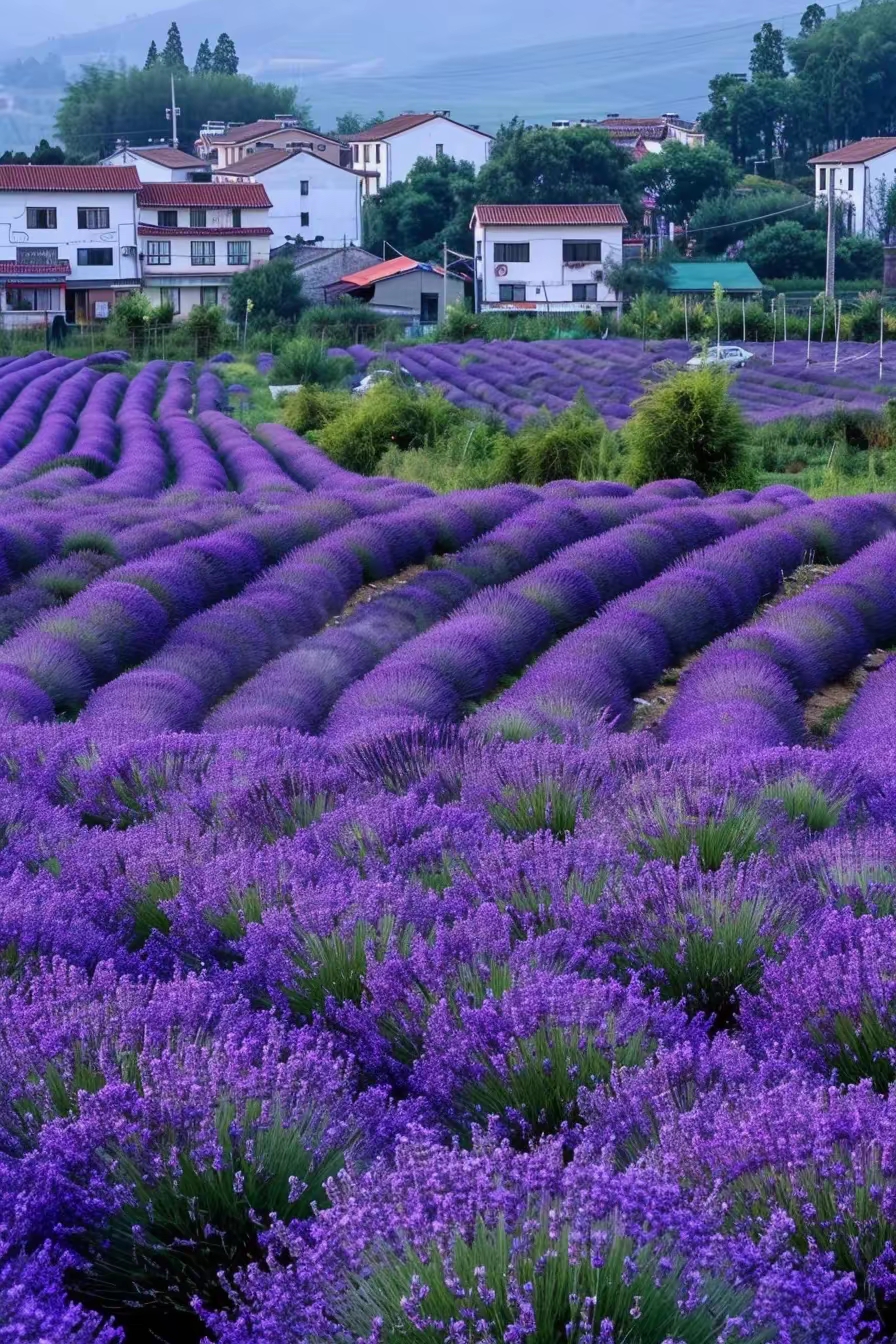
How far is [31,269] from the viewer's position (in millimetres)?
63188

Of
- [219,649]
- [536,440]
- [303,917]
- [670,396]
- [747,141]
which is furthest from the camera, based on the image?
[747,141]

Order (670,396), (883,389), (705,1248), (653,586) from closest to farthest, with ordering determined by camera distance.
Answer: (705,1248) < (653,586) < (670,396) < (883,389)

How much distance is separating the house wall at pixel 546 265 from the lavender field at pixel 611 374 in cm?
1557

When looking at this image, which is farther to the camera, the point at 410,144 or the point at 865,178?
the point at 410,144

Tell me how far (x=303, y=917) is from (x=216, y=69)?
17425 centimetres

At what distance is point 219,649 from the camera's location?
397 inches

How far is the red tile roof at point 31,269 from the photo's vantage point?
6288 cm

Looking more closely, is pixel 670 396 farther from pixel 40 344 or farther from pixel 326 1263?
pixel 40 344

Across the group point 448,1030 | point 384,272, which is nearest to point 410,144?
point 384,272

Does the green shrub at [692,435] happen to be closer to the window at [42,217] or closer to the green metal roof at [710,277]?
the green metal roof at [710,277]

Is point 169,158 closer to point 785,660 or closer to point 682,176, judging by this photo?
point 682,176

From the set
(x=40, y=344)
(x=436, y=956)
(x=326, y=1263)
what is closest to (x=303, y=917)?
(x=436, y=956)

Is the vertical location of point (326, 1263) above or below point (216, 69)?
below

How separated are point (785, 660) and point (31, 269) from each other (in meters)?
58.2
